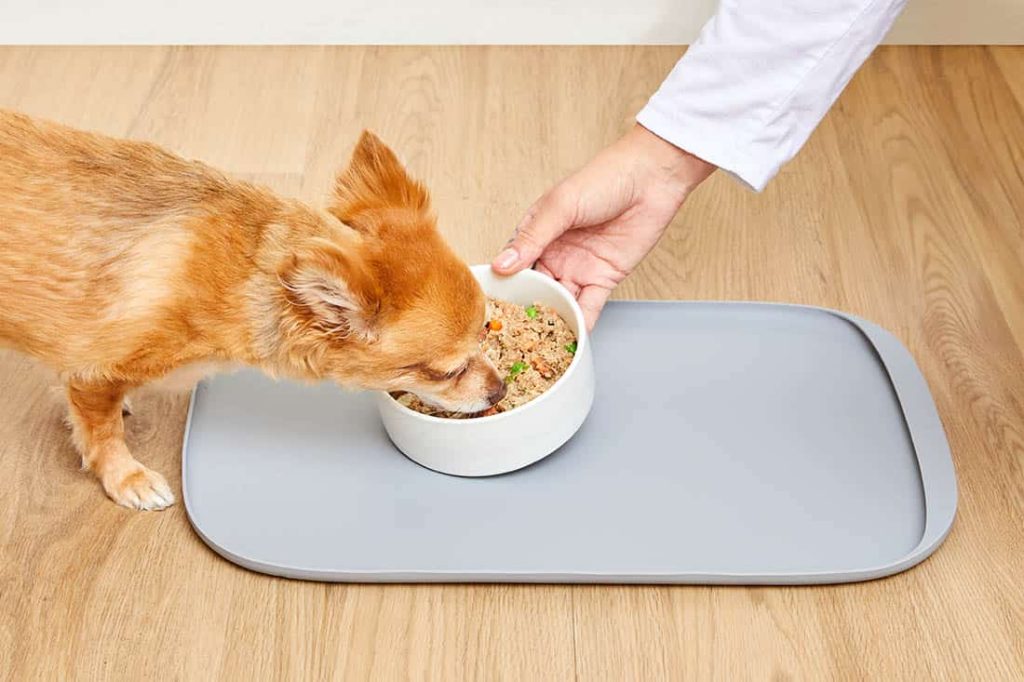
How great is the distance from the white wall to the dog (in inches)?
58.3

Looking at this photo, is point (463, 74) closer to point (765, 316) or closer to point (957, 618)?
point (765, 316)

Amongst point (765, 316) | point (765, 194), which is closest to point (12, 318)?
point (765, 316)

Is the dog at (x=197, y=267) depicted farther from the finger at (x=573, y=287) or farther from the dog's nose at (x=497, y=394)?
the finger at (x=573, y=287)

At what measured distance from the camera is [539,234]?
6.43ft

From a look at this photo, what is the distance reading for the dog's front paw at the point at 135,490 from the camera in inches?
73.5

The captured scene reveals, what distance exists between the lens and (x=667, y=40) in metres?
3.10

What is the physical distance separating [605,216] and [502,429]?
18.5 inches

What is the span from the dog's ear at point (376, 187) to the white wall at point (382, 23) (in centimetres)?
152

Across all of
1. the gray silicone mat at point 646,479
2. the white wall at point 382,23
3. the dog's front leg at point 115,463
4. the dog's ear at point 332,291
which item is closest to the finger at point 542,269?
the gray silicone mat at point 646,479

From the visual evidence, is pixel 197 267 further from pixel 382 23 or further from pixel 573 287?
pixel 382 23

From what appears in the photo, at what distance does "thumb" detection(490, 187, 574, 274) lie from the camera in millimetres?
1948

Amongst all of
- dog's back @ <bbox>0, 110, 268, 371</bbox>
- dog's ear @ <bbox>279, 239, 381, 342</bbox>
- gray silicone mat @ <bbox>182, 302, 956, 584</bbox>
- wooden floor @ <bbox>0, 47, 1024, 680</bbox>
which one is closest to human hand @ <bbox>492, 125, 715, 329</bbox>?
gray silicone mat @ <bbox>182, 302, 956, 584</bbox>

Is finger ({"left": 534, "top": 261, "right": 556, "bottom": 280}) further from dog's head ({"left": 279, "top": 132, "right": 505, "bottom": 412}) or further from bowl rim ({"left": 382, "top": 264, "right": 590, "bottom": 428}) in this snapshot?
dog's head ({"left": 279, "top": 132, "right": 505, "bottom": 412})

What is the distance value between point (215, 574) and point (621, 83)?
172cm
